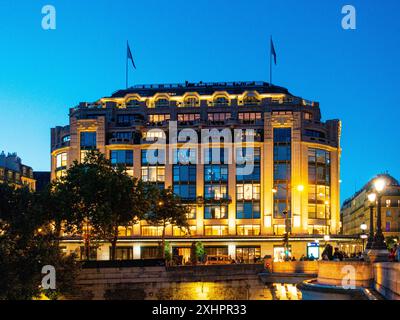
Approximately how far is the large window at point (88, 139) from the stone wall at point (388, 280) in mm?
79721

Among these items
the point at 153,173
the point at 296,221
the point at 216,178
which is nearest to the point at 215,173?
the point at 216,178

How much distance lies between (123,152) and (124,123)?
588 cm

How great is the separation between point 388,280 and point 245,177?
7815cm

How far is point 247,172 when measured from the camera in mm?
100125

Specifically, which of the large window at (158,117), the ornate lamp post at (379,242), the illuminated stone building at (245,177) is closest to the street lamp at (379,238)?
the ornate lamp post at (379,242)

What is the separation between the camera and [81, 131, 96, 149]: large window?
103m

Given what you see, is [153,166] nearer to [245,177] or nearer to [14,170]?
[245,177]

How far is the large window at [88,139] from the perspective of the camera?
103m

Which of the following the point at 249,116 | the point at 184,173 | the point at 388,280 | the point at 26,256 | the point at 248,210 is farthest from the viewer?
the point at 249,116

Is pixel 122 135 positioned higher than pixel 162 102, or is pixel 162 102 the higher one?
pixel 162 102

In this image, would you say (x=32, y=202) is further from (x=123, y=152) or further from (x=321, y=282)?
(x=123, y=152)

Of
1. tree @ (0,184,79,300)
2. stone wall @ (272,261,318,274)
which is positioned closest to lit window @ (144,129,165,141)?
stone wall @ (272,261,318,274)

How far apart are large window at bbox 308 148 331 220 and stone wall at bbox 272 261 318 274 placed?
40.4 m

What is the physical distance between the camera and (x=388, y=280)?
72.1 ft
